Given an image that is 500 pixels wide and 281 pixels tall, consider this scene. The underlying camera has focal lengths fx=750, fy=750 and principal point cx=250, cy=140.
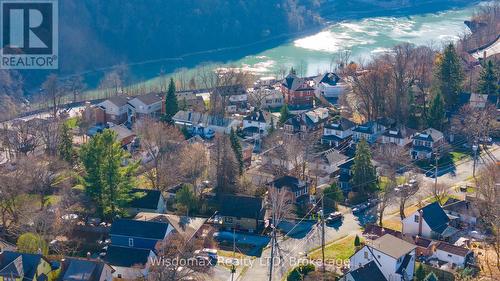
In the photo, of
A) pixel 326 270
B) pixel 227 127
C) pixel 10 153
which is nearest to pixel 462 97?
pixel 227 127

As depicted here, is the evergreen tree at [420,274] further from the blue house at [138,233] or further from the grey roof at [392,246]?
the blue house at [138,233]

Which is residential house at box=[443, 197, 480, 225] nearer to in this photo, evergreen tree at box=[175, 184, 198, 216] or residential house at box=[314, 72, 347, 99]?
evergreen tree at box=[175, 184, 198, 216]

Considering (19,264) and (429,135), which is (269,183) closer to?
(429,135)

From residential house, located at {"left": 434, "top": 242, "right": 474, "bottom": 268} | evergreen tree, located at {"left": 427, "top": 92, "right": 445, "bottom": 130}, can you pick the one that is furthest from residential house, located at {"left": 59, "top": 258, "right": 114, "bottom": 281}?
evergreen tree, located at {"left": 427, "top": 92, "right": 445, "bottom": 130}

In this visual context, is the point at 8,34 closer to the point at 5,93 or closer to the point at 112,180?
the point at 5,93

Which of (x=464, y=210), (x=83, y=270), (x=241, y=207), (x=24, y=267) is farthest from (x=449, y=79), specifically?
(x=24, y=267)

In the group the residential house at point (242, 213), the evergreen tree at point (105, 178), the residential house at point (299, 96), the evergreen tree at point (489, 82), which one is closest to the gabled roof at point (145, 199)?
the evergreen tree at point (105, 178)
